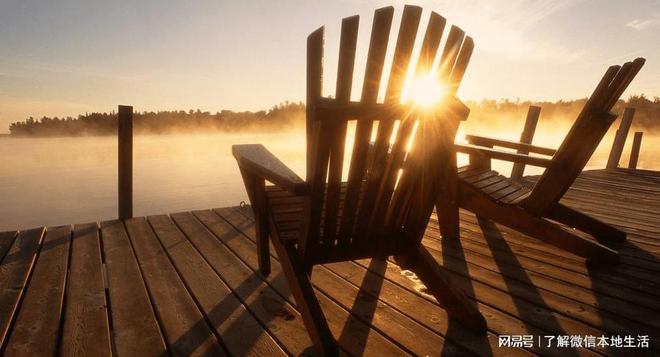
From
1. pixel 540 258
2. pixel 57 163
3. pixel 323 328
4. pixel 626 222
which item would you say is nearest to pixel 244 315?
pixel 323 328

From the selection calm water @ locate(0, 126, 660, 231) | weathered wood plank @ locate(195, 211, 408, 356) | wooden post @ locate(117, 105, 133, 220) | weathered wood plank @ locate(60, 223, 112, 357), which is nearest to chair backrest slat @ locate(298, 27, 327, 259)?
weathered wood plank @ locate(195, 211, 408, 356)

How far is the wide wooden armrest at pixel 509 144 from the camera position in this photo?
3.11 meters

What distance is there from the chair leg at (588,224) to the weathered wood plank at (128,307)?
9.11 feet

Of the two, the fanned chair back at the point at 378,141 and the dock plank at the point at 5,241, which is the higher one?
the fanned chair back at the point at 378,141

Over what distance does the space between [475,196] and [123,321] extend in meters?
2.30

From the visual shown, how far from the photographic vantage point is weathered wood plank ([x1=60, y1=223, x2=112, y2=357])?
1557 millimetres

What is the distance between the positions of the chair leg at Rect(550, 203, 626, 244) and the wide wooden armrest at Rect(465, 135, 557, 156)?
523 millimetres

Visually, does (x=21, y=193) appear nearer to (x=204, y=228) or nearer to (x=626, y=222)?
(x=204, y=228)

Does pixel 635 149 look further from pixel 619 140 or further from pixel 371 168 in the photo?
pixel 371 168

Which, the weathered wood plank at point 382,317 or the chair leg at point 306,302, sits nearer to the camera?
the chair leg at point 306,302

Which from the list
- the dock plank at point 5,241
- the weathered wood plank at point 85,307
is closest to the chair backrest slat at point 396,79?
the weathered wood plank at point 85,307

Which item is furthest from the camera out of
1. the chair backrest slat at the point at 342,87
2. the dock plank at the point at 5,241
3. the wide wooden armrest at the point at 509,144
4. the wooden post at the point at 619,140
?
the wooden post at the point at 619,140

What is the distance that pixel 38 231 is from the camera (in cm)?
310

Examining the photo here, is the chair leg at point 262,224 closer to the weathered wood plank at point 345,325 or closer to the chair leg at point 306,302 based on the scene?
the weathered wood plank at point 345,325
